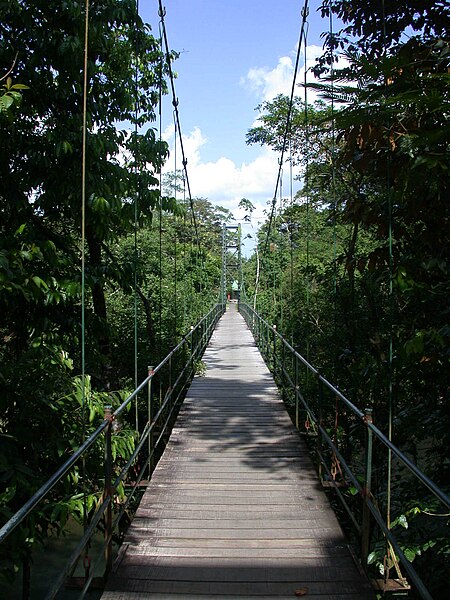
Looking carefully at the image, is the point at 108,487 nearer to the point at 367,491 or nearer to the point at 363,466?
the point at 367,491

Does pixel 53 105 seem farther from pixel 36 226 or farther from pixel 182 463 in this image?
pixel 182 463

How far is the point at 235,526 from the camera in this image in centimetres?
311

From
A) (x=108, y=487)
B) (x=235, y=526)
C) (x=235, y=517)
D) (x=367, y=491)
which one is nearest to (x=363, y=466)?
(x=235, y=517)

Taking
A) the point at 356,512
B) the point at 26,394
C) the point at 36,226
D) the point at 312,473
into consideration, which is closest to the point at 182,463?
the point at 312,473

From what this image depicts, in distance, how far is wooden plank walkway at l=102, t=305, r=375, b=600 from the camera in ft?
7.95

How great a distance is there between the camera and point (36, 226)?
450cm

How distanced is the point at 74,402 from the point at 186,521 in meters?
1.05

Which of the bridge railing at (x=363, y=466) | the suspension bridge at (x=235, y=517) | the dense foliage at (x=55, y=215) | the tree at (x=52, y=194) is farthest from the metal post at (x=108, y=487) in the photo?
the bridge railing at (x=363, y=466)

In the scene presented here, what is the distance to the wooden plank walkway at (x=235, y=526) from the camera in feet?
7.95

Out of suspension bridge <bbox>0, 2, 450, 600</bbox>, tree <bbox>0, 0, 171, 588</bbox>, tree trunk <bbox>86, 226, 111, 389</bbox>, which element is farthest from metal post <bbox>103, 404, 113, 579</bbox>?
tree trunk <bbox>86, 226, 111, 389</bbox>

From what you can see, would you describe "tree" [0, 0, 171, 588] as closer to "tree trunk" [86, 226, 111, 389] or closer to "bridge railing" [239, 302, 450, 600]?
"tree trunk" [86, 226, 111, 389]

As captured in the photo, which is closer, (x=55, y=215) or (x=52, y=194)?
(x=52, y=194)

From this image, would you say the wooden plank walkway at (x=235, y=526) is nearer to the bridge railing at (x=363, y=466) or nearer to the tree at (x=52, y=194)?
the bridge railing at (x=363, y=466)

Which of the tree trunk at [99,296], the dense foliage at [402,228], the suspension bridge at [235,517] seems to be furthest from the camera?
the tree trunk at [99,296]
